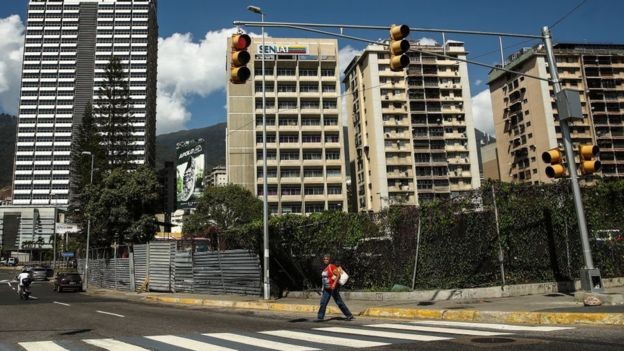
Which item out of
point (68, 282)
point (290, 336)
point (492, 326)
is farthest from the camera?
point (68, 282)

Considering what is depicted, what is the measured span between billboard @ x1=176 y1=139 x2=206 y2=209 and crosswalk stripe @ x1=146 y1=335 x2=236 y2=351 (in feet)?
204

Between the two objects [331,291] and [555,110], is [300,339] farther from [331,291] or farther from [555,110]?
[555,110]

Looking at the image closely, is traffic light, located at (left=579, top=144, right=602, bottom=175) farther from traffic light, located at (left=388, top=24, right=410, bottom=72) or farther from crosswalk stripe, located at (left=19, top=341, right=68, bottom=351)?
crosswalk stripe, located at (left=19, top=341, right=68, bottom=351)

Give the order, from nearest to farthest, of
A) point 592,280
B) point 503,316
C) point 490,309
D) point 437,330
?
point 437,330 → point 503,316 → point 490,309 → point 592,280

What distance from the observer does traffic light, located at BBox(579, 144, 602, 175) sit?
1140 cm

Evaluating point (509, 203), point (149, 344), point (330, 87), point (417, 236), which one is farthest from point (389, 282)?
point (330, 87)

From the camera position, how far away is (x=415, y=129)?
295 ft

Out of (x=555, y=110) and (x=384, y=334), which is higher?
(x=555, y=110)

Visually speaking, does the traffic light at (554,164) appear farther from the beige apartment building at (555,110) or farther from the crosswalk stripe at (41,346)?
the beige apartment building at (555,110)

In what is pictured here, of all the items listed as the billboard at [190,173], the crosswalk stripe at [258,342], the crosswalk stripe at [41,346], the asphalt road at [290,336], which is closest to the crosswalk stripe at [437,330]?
the asphalt road at [290,336]

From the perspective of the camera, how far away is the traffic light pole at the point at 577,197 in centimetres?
1145

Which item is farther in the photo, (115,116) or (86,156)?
(115,116)

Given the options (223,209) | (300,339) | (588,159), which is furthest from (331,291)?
(223,209)

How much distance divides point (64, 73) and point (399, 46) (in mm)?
162622
